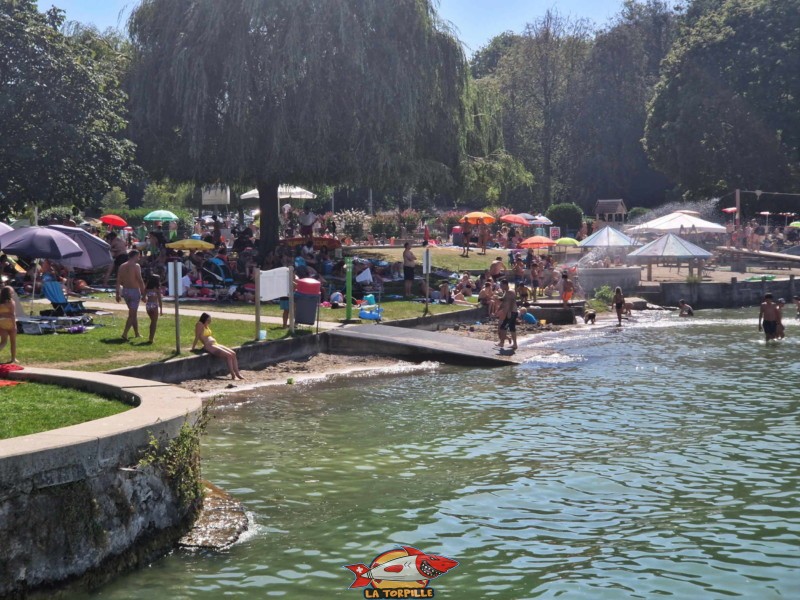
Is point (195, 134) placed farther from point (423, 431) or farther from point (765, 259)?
point (765, 259)

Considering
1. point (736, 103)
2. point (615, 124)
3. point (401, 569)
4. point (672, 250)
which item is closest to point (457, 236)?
point (672, 250)

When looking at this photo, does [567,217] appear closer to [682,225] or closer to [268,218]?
[682,225]

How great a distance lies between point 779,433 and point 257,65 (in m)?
21.1

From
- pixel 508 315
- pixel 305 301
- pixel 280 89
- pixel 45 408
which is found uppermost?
pixel 280 89

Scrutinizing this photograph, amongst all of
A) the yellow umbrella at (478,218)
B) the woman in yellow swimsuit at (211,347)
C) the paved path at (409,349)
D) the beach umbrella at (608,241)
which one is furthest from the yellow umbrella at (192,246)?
the yellow umbrella at (478,218)

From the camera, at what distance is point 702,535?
10711 millimetres

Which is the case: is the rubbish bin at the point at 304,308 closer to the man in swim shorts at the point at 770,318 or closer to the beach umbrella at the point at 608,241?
the man in swim shorts at the point at 770,318

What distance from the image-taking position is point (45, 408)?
36.1 ft

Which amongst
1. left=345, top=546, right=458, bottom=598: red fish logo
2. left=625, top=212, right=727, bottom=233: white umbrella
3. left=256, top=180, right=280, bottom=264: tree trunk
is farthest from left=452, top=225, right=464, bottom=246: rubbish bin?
left=345, top=546, right=458, bottom=598: red fish logo

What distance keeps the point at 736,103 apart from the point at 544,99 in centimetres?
1578

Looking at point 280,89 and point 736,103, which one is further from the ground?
point 736,103

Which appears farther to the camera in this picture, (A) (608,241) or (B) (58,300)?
(A) (608,241)

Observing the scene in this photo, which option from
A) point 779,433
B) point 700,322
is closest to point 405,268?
point 700,322

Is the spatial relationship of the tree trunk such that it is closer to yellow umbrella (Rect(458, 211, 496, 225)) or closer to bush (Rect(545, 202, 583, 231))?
yellow umbrella (Rect(458, 211, 496, 225))
